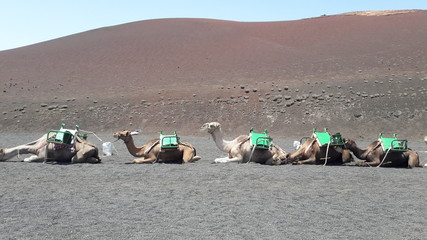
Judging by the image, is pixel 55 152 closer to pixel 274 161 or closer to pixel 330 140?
pixel 274 161

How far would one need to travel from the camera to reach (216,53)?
61969mm

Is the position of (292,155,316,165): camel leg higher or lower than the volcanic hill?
lower

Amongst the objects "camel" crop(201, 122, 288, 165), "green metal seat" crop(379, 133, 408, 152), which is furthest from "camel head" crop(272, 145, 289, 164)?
"green metal seat" crop(379, 133, 408, 152)

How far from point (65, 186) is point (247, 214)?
4241 millimetres

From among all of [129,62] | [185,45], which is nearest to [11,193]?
[129,62]

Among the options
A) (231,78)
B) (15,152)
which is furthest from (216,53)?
(15,152)

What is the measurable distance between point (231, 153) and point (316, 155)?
2.57m

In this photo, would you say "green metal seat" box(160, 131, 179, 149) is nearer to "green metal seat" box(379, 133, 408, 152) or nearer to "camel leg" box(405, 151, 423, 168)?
"green metal seat" box(379, 133, 408, 152)

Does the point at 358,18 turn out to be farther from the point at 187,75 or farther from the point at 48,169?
the point at 48,169

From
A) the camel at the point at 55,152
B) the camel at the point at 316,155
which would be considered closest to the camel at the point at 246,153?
the camel at the point at 316,155

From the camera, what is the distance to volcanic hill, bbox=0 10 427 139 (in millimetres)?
34375

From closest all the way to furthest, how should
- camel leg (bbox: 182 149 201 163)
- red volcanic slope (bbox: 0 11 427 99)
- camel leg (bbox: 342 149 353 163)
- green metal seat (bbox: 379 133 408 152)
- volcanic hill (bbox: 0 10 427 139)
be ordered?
green metal seat (bbox: 379 133 408 152) < camel leg (bbox: 182 149 201 163) < camel leg (bbox: 342 149 353 163) < volcanic hill (bbox: 0 10 427 139) < red volcanic slope (bbox: 0 11 427 99)

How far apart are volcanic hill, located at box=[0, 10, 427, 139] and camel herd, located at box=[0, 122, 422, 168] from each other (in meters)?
16.6

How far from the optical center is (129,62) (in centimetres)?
6006
